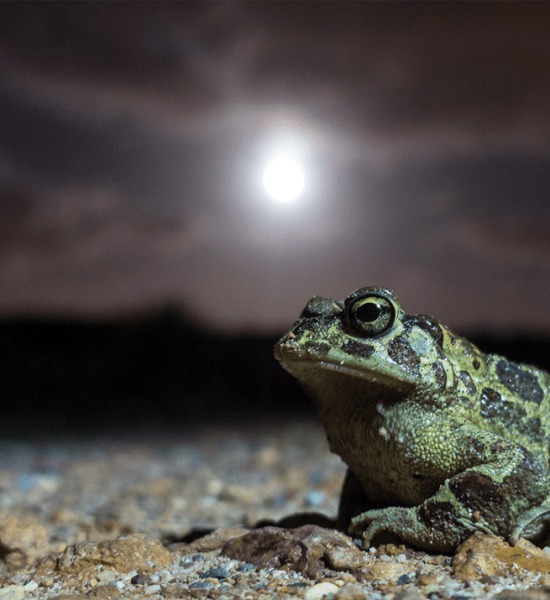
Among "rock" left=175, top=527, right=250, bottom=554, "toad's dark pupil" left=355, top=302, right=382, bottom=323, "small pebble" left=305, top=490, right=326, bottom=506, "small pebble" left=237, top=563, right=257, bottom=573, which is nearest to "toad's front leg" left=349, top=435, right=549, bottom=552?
"small pebble" left=237, top=563, right=257, bottom=573

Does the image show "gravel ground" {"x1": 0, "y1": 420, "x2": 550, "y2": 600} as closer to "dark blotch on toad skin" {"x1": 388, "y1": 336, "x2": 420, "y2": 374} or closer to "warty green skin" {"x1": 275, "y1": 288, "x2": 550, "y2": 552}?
"warty green skin" {"x1": 275, "y1": 288, "x2": 550, "y2": 552}

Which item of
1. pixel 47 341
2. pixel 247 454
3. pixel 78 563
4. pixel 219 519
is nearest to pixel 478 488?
pixel 78 563

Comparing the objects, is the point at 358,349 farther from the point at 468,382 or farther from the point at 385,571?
the point at 385,571

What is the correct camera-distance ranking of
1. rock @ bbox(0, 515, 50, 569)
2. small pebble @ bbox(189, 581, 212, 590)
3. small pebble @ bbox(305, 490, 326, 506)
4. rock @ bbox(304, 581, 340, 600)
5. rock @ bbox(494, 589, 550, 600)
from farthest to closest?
1. small pebble @ bbox(305, 490, 326, 506)
2. rock @ bbox(0, 515, 50, 569)
3. small pebble @ bbox(189, 581, 212, 590)
4. rock @ bbox(304, 581, 340, 600)
5. rock @ bbox(494, 589, 550, 600)

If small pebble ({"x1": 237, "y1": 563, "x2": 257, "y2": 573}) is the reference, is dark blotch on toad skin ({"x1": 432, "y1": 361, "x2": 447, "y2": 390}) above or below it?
above

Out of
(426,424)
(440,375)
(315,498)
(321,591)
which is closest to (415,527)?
(426,424)

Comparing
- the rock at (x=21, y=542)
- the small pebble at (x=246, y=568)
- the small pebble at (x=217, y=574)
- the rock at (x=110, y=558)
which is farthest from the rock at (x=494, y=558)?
the rock at (x=21, y=542)

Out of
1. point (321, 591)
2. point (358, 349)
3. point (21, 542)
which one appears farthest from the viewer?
point (21, 542)

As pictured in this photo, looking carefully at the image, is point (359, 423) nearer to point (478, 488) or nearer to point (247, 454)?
point (478, 488)
